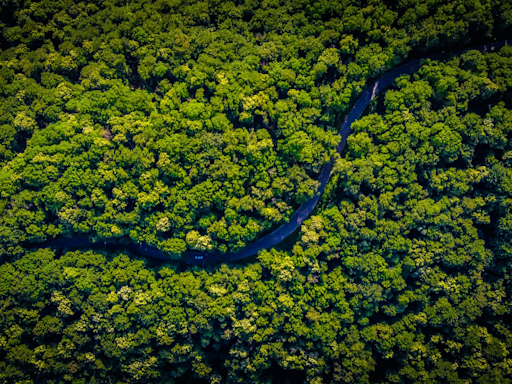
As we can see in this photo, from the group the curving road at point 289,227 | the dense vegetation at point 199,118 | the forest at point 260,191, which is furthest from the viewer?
the curving road at point 289,227

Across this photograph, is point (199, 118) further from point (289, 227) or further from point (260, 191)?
point (289, 227)

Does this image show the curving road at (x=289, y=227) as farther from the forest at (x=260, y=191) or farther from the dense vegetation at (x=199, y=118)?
the dense vegetation at (x=199, y=118)

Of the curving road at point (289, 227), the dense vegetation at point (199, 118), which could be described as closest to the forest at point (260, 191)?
the dense vegetation at point (199, 118)

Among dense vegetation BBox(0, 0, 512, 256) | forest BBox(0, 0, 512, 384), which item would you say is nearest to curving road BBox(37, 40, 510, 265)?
forest BBox(0, 0, 512, 384)

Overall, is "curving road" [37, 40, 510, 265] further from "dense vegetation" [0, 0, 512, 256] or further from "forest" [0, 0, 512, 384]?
"dense vegetation" [0, 0, 512, 256]

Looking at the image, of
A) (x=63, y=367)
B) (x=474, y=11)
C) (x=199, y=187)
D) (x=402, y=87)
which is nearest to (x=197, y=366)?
(x=63, y=367)

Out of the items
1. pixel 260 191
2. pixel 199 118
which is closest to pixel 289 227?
pixel 260 191
